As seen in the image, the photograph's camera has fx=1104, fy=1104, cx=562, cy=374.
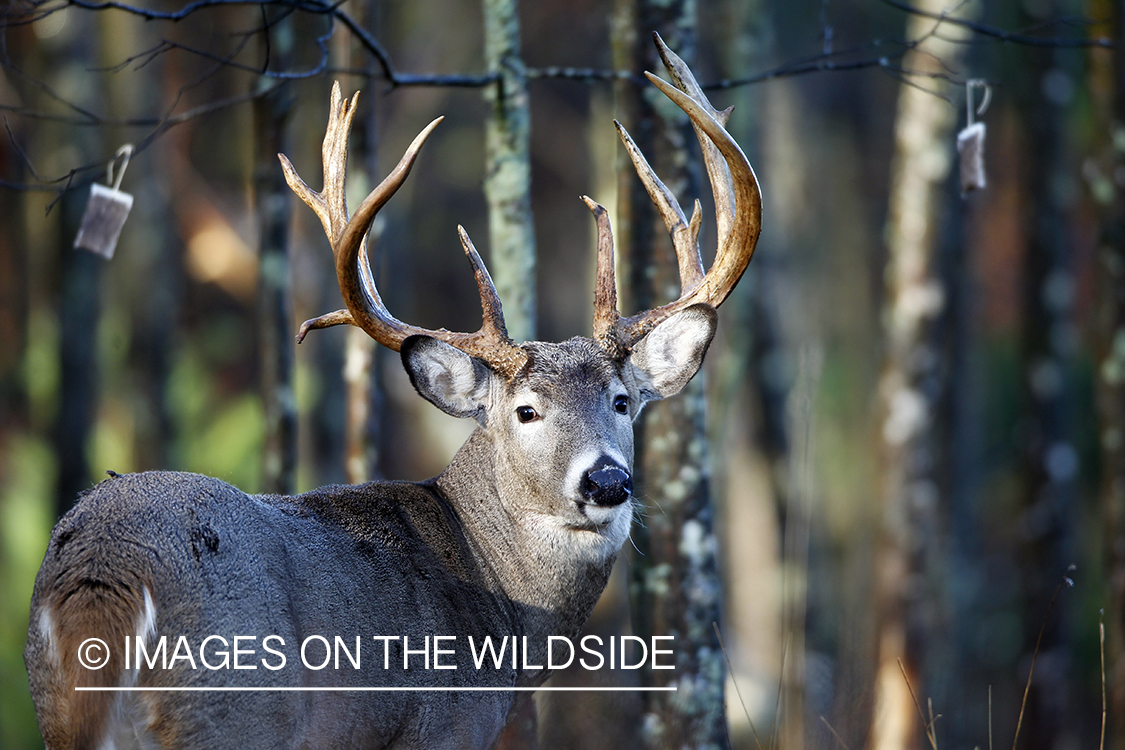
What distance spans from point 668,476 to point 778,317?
7.59 meters

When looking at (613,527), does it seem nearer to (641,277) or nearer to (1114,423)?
(641,277)

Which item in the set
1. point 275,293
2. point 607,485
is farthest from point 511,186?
point 607,485

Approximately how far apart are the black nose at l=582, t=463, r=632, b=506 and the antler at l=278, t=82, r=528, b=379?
27.6 inches

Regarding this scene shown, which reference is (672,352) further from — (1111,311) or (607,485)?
(1111,311)

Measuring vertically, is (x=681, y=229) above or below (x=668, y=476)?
above

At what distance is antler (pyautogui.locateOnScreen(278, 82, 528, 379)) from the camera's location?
459 centimetres

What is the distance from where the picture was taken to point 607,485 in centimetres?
427

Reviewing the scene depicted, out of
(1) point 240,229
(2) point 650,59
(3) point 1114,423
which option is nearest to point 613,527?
(2) point 650,59

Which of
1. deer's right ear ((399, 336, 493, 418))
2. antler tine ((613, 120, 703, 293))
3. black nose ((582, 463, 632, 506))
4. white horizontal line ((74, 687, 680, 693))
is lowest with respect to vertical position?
white horizontal line ((74, 687, 680, 693))

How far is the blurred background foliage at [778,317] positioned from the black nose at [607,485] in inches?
46.9

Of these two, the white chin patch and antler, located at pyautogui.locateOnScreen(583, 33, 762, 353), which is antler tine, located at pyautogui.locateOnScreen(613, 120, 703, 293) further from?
the white chin patch

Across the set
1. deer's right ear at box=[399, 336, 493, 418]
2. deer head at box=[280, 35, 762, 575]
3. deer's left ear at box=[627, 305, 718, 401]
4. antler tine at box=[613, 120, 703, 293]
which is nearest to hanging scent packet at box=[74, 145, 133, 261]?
deer head at box=[280, 35, 762, 575]

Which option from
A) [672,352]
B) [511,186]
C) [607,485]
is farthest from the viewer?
[511,186]

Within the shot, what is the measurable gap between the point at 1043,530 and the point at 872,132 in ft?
51.7
